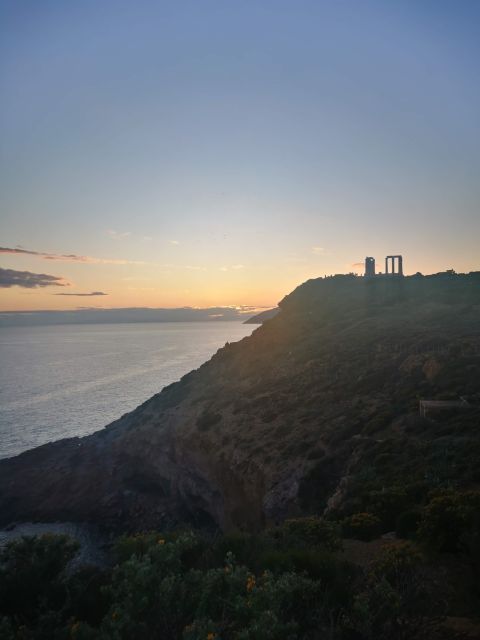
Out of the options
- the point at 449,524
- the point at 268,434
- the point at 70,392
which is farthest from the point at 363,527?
the point at 70,392

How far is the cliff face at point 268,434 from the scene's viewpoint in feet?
90.9

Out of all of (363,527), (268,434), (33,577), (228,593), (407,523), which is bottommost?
(268,434)

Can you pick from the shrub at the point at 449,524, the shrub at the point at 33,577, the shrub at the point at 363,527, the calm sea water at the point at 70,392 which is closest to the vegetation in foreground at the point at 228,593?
the shrub at the point at 33,577

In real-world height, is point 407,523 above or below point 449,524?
below

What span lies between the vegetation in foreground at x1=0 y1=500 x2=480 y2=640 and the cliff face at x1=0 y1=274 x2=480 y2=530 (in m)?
10.4

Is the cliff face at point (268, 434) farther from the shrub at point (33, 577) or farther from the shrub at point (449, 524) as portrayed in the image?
the shrub at point (33, 577)

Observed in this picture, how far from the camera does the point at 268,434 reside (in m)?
36.1

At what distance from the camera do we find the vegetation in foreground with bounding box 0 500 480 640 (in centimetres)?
620

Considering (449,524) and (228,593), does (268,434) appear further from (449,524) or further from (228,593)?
(228,593)

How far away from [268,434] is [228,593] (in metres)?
29.9

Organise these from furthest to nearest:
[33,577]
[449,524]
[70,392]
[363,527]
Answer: [70,392]
[363,527]
[449,524]
[33,577]

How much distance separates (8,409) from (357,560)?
277 ft

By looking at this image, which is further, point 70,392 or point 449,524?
point 70,392

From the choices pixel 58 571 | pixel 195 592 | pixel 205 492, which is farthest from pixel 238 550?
pixel 205 492
